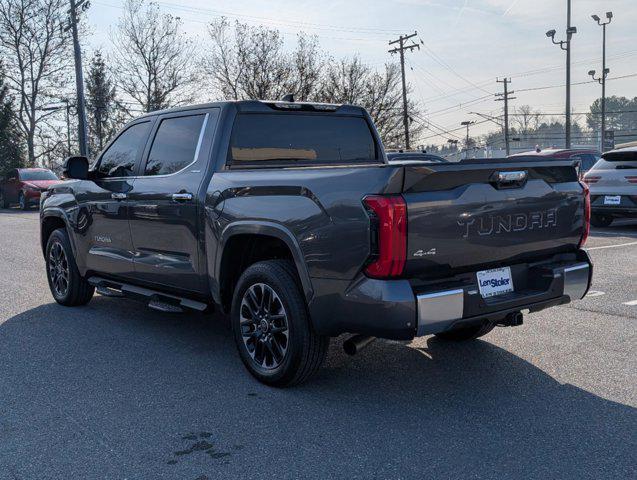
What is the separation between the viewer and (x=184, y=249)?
4973 millimetres

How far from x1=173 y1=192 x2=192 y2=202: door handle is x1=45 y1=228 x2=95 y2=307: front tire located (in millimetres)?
2226

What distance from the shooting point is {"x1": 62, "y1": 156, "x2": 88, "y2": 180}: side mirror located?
603cm

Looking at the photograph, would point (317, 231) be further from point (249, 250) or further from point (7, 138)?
point (7, 138)

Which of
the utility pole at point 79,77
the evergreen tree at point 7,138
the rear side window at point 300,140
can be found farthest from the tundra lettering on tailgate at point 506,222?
the evergreen tree at point 7,138

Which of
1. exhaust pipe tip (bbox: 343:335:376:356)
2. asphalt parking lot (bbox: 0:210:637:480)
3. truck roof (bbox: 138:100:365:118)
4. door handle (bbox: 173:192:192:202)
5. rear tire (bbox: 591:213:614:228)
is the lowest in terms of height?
rear tire (bbox: 591:213:614:228)

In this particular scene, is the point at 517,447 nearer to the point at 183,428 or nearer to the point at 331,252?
the point at 331,252

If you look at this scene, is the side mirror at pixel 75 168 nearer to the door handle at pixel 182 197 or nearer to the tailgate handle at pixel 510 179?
the door handle at pixel 182 197

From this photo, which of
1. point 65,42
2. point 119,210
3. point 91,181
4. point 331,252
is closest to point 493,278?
point 331,252

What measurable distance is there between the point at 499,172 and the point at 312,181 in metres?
1.11

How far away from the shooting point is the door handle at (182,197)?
4849mm

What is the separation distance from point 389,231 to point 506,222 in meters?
0.89

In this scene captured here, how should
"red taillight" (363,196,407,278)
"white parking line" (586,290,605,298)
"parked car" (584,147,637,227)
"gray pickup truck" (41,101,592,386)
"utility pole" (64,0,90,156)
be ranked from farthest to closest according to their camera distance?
1. "utility pole" (64,0,90,156)
2. "parked car" (584,147,637,227)
3. "white parking line" (586,290,605,298)
4. "gray pickup truck" (41,101,592,386)
5. "red taillight" (363,196,407,278)

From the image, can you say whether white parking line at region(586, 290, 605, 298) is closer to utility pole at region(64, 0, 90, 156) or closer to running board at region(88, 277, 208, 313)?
running board at region(88, 277, 208, 313)

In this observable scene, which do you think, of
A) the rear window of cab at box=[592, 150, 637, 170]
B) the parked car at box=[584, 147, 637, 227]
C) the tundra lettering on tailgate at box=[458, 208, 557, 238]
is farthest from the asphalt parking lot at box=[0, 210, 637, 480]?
the rear window of cab at box=[592, 150, 637, 170]
